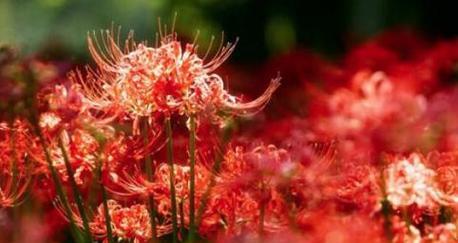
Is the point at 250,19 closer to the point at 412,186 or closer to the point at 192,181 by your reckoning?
the point at 412,186

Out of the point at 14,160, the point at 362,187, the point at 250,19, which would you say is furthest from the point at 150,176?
the point at 250,19

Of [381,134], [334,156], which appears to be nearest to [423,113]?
[381,134]

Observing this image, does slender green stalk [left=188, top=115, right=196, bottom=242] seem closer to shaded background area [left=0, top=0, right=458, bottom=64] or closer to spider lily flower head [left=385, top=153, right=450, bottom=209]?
spider lily flower head [left=385, top=153, right=450, bottom=209]

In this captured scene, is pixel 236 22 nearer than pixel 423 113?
No

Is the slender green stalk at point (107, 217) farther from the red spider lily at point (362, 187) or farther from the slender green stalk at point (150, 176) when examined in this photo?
the red spider lily at point (362, 187)

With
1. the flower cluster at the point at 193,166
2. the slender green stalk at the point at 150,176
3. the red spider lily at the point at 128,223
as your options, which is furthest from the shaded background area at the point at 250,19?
the slender green stalk at the point at 150,176

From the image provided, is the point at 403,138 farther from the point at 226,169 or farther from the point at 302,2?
the point at 302,2
